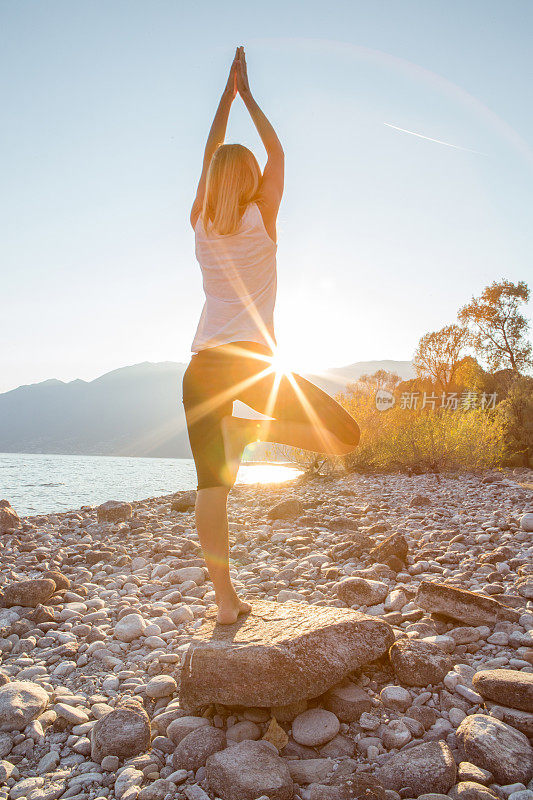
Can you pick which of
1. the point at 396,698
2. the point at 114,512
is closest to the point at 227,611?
the point at 396,698

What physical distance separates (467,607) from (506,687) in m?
0.79

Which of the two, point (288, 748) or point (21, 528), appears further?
point (21, 528)

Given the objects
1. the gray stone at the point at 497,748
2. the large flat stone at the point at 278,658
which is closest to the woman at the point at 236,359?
the large flat stone at the point at 278,658

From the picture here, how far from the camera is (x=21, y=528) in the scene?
246 inches

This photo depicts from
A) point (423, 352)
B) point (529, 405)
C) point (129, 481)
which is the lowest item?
point (129, 481)

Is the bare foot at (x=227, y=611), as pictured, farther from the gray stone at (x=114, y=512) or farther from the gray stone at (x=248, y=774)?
the gray stone at (x=114, y=512)

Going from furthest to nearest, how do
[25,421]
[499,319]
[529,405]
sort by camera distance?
[25,421] < [499,319] < [529,405]

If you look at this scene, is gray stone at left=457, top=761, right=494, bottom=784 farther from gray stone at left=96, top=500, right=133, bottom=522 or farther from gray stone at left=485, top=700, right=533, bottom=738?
gray stone at left=96, top=500, right=133, bottom=522

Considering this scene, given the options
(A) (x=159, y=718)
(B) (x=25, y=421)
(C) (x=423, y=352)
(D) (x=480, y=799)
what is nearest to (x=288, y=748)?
(A) (x=159, y=718)

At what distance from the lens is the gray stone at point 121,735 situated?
177 centimetres

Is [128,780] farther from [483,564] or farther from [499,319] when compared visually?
[499,319]

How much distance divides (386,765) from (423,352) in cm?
2850

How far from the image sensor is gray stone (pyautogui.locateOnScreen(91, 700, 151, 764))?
1767 mm

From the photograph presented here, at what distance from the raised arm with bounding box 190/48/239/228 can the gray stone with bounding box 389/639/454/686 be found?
224 cm
